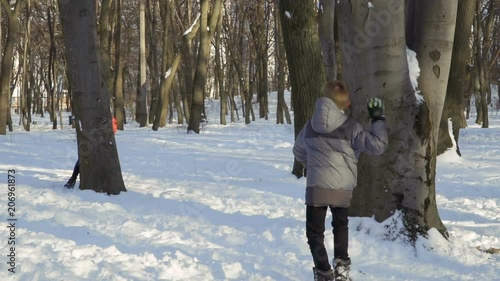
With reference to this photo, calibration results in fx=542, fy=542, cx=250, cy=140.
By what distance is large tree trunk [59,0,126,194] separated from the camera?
25.3ft

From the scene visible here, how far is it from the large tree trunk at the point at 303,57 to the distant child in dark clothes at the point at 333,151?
509cm

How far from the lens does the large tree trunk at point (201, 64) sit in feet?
62.4

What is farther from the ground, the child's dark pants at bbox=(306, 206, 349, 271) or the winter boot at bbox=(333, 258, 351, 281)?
the child's dark pants at bbox=(306, 206, 349, 271)

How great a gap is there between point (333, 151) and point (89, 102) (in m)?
4.82

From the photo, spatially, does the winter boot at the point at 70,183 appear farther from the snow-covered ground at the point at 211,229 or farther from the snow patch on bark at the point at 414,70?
the snow patch on bark at the point at 414,70

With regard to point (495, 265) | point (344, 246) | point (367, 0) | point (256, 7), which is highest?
point (256, 7)

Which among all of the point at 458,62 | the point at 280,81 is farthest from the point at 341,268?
the point at 280,81

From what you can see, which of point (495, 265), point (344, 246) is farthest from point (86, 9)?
point (495, 265)

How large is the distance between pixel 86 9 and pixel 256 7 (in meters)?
20.7

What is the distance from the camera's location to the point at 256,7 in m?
27.6

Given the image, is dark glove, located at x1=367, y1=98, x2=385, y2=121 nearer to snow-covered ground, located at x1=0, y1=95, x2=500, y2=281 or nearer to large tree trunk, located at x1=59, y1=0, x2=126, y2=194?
snow-covered ground, located at x1=0, y1=95, x2=500, y2=281

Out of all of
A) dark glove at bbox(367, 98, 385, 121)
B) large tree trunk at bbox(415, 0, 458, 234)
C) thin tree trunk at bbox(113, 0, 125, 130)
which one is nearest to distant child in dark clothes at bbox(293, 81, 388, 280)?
dark glove at bbox(367, 98, 385, 121)

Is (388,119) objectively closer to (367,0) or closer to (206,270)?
(367,0)

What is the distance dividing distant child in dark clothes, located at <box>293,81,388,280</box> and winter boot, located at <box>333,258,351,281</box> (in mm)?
49
